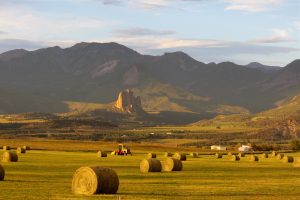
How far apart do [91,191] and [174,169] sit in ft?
63.9

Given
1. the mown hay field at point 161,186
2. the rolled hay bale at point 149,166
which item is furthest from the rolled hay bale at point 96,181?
A: the rolled hay bale at point 149,166

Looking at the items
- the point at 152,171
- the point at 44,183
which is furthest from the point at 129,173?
the point at 44,183

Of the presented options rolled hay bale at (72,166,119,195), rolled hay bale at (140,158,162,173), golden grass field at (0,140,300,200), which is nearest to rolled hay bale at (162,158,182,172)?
rolled hay bale at (140,158,162,173)

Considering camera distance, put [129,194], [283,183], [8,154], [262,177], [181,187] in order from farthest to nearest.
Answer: [8,154] → [262,177] → [283,183] → [181,187] → [129,194]

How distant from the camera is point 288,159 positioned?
6944 cm

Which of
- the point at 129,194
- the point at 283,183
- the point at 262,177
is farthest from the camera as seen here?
the point at 262,177

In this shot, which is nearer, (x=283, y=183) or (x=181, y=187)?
(x=181, y=187)

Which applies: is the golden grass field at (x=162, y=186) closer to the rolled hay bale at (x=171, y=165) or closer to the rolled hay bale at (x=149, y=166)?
the rolled hay bale at (x=149, y=166)

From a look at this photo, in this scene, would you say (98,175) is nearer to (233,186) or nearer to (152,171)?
(233,186)

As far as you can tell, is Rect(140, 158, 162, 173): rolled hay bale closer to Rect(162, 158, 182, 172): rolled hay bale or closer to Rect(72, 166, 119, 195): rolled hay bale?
Rect(162, 158, 182, 172): rolled hay bale

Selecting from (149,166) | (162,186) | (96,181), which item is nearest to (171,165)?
(149,166)

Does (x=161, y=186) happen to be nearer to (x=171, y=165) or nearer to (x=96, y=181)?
(x=96, y=181)

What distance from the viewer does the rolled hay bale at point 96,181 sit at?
29.9 meters

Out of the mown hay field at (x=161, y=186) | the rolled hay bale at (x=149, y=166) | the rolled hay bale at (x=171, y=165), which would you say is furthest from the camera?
the rolled hay bale at (x=171, y=165)
